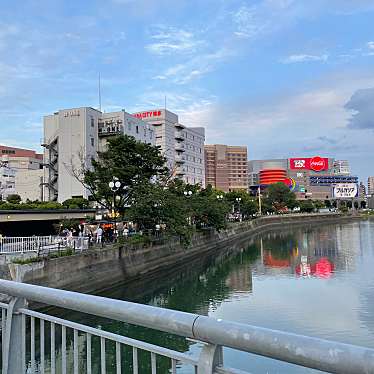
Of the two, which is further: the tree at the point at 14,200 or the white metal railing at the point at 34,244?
the tree at the point at 14,200

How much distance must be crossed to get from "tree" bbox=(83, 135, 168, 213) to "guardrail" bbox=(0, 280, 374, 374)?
2870cm

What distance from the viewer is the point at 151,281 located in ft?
87.8

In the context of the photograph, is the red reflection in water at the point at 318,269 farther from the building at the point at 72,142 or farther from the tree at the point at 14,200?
the tree at the point at 14,200

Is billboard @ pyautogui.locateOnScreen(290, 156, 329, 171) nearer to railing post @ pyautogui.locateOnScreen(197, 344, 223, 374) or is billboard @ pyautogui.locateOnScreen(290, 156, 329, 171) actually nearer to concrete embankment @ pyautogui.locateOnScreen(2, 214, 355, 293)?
concrete embankment @ pyautogui.locateOnScreen(2, 214, 355, 293)

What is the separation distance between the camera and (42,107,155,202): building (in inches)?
2030

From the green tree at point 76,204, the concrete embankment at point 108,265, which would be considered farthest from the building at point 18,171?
the concrete embankment at point 108,265

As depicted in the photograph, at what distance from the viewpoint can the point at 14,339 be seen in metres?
3.06

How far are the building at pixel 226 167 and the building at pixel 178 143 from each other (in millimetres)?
41128

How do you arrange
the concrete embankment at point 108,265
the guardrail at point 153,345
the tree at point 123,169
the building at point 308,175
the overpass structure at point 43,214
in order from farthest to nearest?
the building at point 308,175 → the tree at point 123,169 → the overpass structure at point 43,214 → the concrete embankment at point 108,265 → the guardrail at point 153,345

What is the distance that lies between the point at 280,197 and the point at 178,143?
36442 millimetres

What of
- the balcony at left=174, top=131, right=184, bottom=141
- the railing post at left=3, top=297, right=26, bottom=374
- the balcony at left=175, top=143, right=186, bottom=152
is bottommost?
the railing post at left=3, top=297, right=26, bottom=374

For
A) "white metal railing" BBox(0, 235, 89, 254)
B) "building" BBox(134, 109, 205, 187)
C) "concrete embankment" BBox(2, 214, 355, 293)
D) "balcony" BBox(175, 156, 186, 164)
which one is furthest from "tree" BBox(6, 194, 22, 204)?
"balcony" BBox(175, 156, 186, 164)

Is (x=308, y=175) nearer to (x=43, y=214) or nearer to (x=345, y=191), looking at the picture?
(x=345, y=191)

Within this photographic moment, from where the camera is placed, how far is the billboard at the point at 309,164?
157 metres
